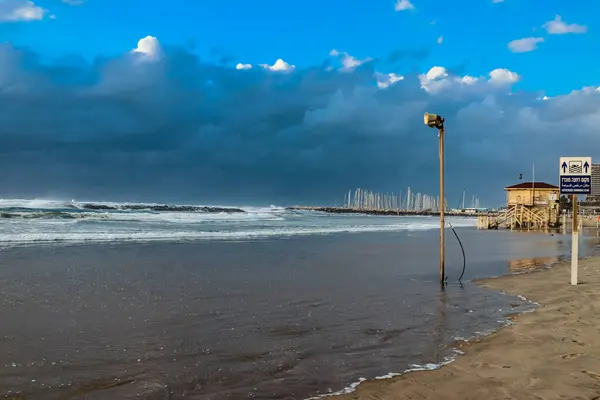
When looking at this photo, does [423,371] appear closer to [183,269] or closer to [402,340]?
[402,340]

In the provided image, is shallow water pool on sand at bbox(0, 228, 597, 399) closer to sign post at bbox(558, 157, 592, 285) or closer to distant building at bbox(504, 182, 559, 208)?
sign post at bbox(558, 157, 592, 285)

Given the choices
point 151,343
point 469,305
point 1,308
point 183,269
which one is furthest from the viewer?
point 183,269

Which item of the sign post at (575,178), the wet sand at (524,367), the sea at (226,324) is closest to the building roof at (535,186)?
the sea at (226,324)

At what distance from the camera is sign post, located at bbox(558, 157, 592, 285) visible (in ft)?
33.7

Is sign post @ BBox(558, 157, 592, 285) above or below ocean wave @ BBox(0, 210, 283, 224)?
above

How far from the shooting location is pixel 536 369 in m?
4.78

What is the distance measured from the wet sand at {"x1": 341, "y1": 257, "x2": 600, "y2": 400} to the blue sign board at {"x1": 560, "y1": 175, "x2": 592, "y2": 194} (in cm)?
342

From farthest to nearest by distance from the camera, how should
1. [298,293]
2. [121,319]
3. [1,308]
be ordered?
[298,293], [1,308], [121,319]

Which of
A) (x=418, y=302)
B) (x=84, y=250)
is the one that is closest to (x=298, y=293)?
(x=418, y=302)

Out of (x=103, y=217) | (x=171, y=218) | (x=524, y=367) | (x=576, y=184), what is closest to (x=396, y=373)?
(x=524, y=367)

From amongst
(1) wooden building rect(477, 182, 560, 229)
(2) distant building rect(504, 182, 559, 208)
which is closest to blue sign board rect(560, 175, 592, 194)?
(1) wooden building rect(477, 182, 560, 229)

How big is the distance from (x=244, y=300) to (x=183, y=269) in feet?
15.1

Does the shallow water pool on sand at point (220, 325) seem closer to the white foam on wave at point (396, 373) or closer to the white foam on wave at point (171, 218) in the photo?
the white foam on wave at point (396, 373)

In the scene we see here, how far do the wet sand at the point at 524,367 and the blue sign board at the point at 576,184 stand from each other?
3.42m
